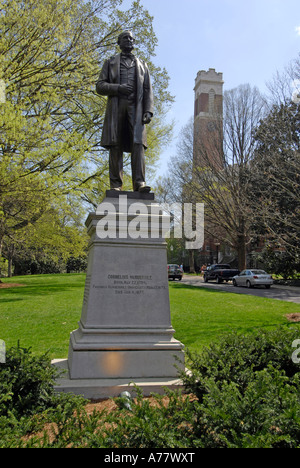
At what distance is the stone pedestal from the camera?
4.60 meters

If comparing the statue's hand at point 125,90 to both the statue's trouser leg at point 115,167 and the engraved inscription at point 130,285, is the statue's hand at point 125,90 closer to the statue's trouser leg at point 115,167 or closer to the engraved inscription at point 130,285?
the statue's trouser leg at point 115,167

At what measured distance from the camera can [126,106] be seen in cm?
577

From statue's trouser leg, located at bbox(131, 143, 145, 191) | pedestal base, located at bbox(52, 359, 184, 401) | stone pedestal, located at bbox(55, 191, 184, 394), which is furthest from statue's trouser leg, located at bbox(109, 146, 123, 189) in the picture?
pedestal base, located at bbox(52, 359, 184, 401)

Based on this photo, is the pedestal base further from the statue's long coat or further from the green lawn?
the statue's long coat

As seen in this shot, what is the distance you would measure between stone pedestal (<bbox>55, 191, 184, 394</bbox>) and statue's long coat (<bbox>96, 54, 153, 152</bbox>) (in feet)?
3.66

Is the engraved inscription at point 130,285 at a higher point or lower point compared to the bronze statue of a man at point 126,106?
lower

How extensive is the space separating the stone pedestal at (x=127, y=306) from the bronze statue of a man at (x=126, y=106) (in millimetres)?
754

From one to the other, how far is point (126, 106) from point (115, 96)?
233 mm

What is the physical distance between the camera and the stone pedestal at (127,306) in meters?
4.60

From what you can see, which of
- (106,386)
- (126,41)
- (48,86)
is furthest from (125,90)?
(48,86)

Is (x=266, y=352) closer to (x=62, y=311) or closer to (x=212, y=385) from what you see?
(x=212, y=385)

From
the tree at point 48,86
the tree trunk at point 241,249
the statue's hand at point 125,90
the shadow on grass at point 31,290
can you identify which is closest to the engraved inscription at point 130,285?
the statue's hand at point 125,90

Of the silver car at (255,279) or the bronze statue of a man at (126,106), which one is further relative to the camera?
the silver car at (255,279)

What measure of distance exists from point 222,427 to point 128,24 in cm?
1733
